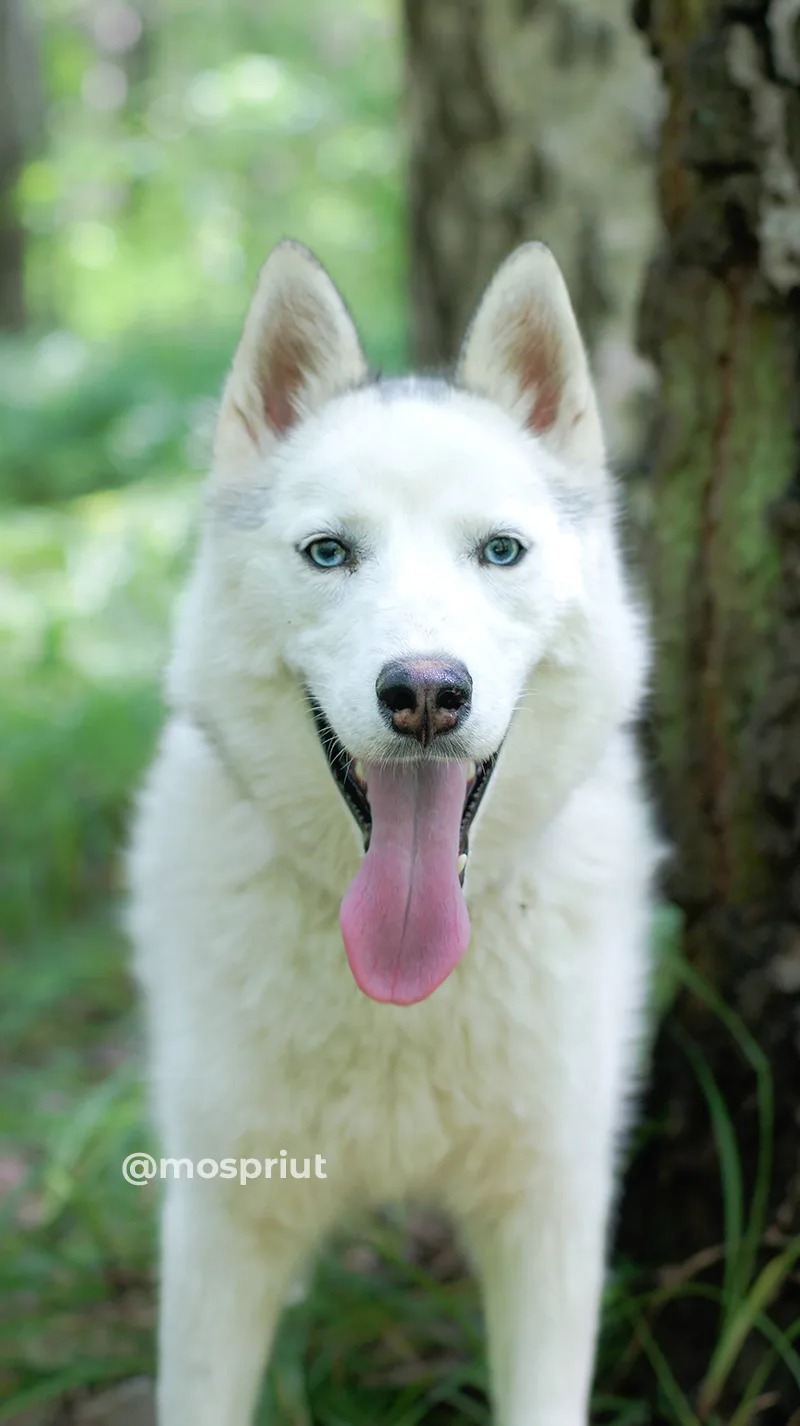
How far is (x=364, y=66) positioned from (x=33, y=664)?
534cm

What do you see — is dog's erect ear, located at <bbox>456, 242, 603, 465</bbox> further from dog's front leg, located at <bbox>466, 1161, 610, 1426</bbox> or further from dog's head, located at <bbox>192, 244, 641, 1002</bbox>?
dog's front leg, located at <bbox>466, 1161, 610, 1426</bbox>

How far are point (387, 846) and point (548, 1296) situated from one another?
0.89 meters

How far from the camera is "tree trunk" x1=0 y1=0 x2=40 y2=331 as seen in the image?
1228 cm

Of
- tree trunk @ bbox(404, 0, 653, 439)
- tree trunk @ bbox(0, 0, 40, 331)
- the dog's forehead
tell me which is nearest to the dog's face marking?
the dog's forehead

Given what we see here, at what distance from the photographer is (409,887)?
2.04 m

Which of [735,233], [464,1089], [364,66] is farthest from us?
[364,66]

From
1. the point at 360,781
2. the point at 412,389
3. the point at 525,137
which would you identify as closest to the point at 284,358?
the point at 412,389

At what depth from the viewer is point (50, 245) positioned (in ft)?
47.1

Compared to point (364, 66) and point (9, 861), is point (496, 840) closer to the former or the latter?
point (9, 861)

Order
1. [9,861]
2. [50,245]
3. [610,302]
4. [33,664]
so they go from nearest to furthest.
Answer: [610,302]
[9,861]
[33,664]
[50,245]

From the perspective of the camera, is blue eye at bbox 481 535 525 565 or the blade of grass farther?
the blade of grass

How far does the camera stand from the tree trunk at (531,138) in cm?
429

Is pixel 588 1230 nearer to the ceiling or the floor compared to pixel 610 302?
nearer to the floor

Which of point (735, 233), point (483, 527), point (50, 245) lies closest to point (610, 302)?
point (735, 233)
